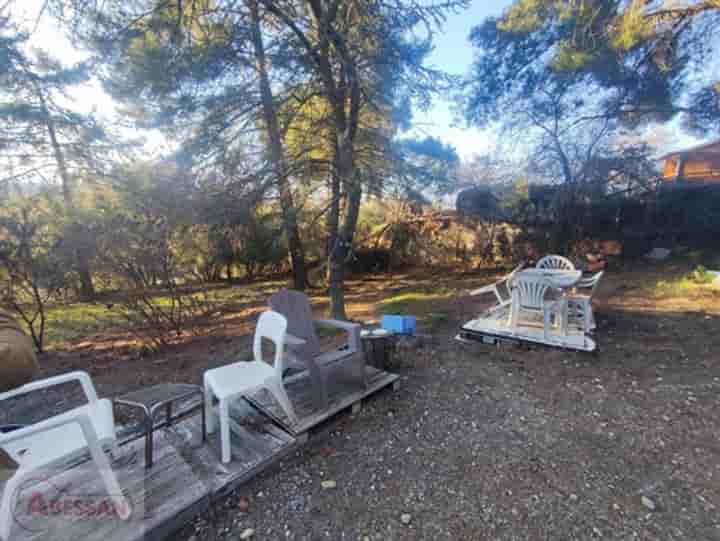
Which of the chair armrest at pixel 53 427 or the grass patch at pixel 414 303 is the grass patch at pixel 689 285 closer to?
the grass patch at pixel 414 303

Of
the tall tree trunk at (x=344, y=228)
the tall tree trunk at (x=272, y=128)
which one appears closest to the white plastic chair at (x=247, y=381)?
the tall tree trunk at (x=344, y=228)

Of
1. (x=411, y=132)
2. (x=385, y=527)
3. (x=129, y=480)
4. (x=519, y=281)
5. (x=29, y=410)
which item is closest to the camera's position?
(x=385, y=527)

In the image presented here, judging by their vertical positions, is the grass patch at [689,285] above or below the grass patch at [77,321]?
below

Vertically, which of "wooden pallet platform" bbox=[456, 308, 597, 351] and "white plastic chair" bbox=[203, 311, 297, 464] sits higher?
"white plastic chair" bbox=[203, 311, 297, 464]

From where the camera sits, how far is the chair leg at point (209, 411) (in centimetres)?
182

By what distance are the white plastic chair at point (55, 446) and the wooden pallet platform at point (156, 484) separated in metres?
0.09

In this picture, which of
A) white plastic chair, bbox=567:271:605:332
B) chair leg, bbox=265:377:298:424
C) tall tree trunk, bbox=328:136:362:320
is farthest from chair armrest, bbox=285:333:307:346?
white plastic chair, bbox=567:271:605:332

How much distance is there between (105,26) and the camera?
9.50 ft

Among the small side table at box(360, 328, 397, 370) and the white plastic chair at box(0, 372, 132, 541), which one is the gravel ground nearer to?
the small side table at box(360, 328, 397, 370)

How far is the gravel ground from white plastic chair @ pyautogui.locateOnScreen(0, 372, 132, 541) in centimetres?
51

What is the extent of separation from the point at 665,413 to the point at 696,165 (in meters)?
17.9

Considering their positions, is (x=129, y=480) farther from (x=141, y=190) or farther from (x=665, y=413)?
(x=141, y=190)

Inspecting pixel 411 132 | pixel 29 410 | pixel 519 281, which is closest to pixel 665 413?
pixel 519 281

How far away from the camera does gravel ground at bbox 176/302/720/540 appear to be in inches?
54.5
